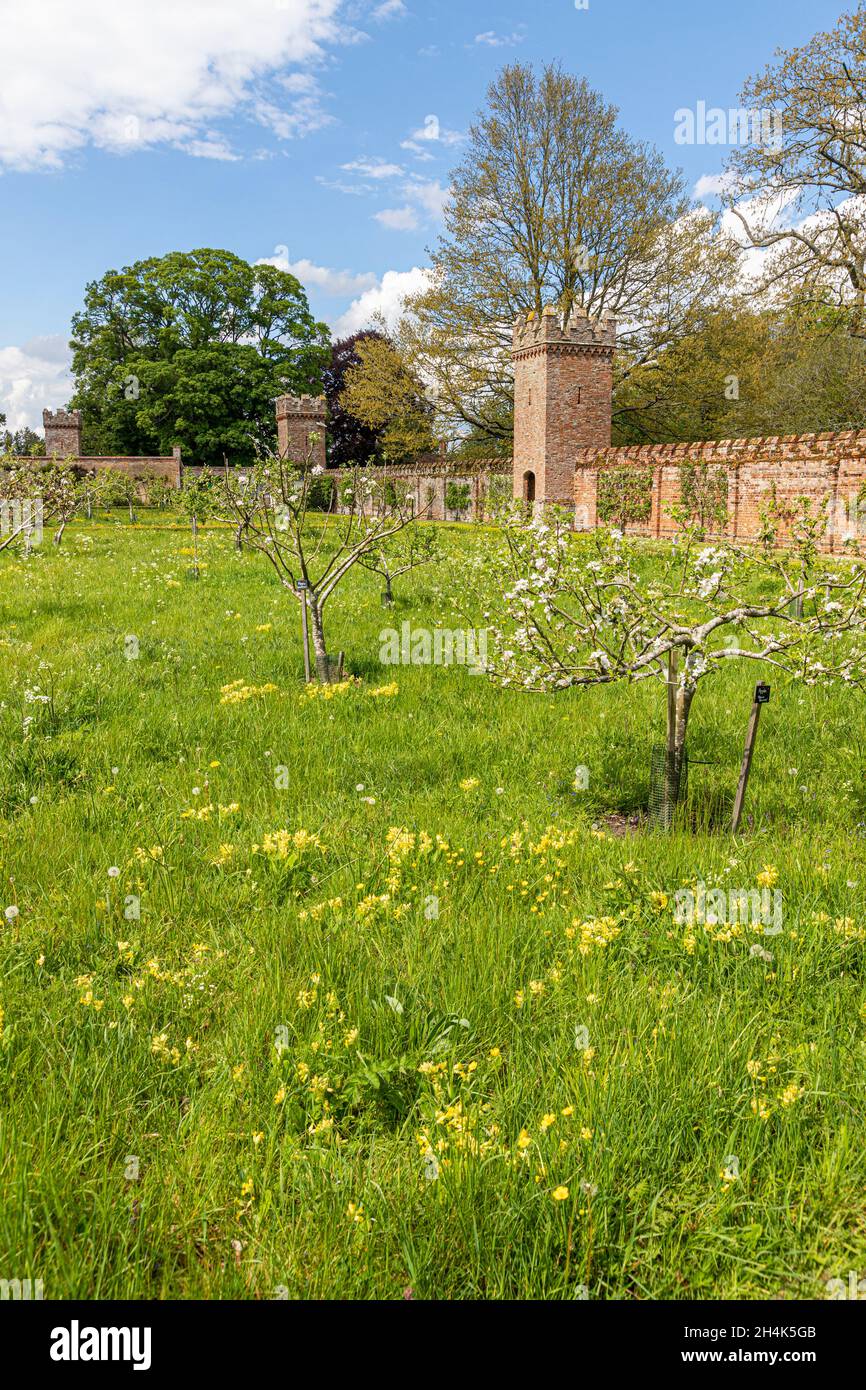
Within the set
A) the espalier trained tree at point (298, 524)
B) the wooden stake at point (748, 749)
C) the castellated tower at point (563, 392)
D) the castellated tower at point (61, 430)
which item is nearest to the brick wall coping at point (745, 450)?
the castellated tower at point (563, 392)

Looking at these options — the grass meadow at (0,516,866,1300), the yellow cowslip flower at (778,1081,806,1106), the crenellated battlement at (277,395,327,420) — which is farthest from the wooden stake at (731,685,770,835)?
the crenellated battlement at (277,395,327,420)

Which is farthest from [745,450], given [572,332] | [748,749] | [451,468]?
[748,749]

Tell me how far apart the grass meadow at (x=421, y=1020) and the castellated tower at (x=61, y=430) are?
5068 centimetres

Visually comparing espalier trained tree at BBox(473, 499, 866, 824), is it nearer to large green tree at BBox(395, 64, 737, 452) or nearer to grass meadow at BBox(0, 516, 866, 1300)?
grass meadow at BBox(0, 516, 866, 1300)

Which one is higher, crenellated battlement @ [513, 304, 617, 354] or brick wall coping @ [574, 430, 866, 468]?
crenellated battlement @ [513, 304, 617, 354]

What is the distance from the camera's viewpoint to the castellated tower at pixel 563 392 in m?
33.4

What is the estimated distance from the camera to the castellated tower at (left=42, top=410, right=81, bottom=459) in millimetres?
51531

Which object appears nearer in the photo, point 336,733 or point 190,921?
point 190,921

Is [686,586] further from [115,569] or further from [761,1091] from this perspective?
[115,569]

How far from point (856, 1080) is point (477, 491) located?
3779cm

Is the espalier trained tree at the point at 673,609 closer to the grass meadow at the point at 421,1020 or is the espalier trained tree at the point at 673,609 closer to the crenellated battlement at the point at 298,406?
the grass meadow at the point at 421,1020

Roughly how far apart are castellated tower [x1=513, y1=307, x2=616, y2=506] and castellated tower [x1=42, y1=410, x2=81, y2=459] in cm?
3070

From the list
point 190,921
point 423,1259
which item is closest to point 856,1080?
point 423,1259
